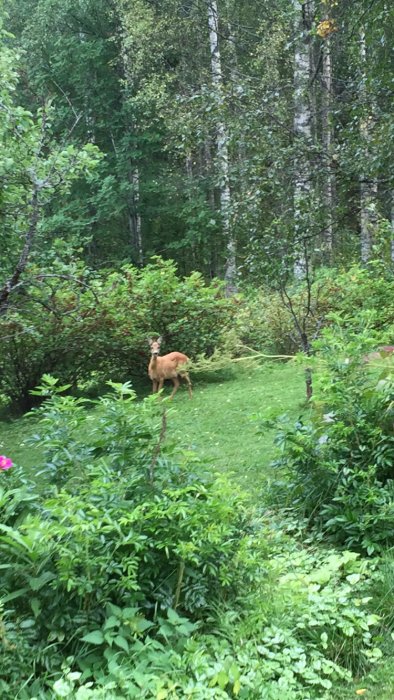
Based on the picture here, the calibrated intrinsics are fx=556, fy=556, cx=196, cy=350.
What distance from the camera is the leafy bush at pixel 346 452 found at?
3.29 m

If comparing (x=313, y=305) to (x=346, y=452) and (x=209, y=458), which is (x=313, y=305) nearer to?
(x=346, y=452)

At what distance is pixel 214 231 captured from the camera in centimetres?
2105

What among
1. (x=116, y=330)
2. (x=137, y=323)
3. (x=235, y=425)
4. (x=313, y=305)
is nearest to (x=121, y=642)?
(x=235, y=425)

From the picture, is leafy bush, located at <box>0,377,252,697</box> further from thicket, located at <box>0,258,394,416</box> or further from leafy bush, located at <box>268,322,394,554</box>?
thicket, located at <box>0,258,394,416</box>

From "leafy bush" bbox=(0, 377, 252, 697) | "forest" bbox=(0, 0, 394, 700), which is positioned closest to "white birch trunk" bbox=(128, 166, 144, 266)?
"forest" bbox=(0, 0, 394, 700)

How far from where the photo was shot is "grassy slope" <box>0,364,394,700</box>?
4.60m

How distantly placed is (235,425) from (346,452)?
9.01 feet

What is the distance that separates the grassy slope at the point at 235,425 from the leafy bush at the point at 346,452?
349 millimetres

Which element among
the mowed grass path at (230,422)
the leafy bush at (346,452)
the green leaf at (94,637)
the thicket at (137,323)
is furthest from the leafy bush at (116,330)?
the green leaf at (94,637)

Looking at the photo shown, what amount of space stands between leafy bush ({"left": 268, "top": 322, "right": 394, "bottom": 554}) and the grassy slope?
1.15 feet

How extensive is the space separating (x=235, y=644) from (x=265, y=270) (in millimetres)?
4267

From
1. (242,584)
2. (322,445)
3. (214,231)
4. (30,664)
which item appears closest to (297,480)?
(322,445)

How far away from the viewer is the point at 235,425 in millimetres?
6309

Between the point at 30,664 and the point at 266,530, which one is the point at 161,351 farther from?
the point at 30,664
